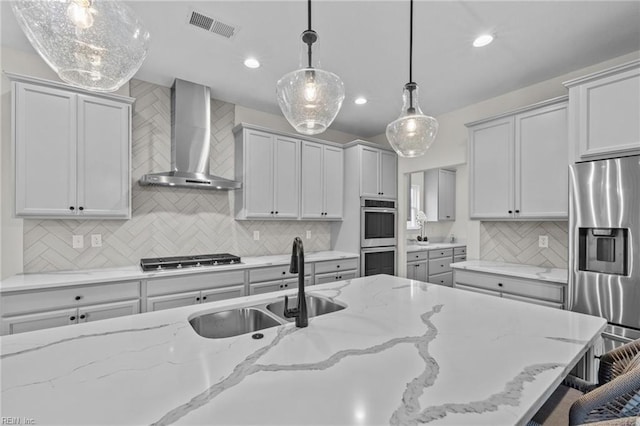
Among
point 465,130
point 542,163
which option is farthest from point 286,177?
point 542,163

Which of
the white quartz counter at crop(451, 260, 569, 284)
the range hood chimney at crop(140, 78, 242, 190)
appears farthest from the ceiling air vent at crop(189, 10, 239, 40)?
the white quartz counter at crop(451, 260, 569, 284)

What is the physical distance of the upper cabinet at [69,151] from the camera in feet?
7.25

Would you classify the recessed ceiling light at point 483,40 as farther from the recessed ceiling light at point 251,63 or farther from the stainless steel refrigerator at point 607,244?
the recessed ceiling light at point 251,63

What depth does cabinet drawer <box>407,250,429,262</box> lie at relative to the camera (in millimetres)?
4474

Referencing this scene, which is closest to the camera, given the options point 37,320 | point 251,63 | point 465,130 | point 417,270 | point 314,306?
point 314,306

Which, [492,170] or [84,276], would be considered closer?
[84,276]

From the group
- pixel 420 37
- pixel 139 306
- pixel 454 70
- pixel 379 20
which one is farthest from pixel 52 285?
pixel 454 70

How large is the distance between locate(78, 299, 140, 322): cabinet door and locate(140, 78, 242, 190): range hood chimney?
1.13m

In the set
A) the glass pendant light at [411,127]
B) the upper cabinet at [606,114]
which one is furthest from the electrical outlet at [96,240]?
the upper cabinet at [606,114]

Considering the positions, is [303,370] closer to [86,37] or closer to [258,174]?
[86,37]

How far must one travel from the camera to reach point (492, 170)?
2.96m

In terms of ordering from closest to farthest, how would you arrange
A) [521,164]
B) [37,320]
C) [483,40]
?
1. [37,320]
2. [483,40]
3. [521,164]

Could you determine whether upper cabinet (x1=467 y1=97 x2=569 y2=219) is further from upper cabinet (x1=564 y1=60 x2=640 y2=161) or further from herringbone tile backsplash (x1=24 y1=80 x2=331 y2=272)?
herringbone tile backsplash (x1=24 y1=80 x2=331 y2=272)

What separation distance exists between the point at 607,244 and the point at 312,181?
2816 mm
